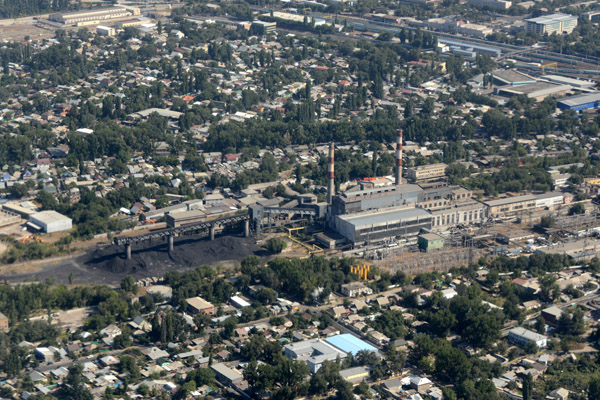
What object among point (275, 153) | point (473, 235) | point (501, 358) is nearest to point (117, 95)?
point (275, 153)

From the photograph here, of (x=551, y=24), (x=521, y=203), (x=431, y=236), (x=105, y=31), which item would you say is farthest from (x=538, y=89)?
(x=105, y=31)

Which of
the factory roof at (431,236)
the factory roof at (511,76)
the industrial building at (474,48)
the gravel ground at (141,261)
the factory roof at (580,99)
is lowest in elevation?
the gravel ground at (141,261)

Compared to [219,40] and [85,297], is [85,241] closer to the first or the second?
[85,297]

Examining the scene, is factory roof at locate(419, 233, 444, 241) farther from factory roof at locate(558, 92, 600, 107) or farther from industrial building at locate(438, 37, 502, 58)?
industrial building at locate(438, 37, 502, 58)

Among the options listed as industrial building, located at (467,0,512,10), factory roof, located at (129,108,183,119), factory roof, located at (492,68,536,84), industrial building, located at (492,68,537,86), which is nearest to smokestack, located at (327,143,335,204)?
factory roof, located at (129,108,183,119)

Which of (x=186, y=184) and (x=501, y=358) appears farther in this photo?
(x=186, y=184)

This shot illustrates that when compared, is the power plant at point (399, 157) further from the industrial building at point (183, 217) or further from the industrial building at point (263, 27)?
the industrial building at point (263, 27)

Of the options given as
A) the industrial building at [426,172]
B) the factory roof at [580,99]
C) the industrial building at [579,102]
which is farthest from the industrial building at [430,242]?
the factory roof at [580,99]

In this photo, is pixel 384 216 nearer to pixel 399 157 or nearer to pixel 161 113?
pixel 399 157
